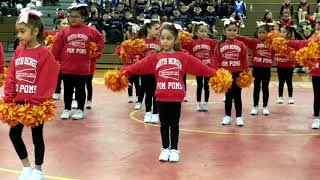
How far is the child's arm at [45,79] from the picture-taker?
208 inches

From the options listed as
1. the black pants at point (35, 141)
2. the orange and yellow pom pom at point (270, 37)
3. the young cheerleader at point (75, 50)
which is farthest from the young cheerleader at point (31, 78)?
the orange and yellow pom pom at point (270, 37)

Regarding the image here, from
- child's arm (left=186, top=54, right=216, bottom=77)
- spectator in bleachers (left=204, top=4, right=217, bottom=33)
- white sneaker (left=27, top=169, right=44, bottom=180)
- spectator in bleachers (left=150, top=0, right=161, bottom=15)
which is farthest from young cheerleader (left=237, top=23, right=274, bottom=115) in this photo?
spectator in bleachers (left=150, top=0, right=161, bottom=15)

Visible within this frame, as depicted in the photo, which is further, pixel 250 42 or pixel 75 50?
pixel 250 42

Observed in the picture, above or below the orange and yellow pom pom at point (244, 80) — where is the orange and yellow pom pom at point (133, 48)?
above

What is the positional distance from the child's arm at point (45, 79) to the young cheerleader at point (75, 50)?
355cm

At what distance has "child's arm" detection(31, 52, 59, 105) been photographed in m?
5.29

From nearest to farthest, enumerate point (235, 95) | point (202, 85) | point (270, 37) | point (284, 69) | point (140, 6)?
point (235, 95), point (270, 37), point (202, 85), point (284, 69), point (140, 6)

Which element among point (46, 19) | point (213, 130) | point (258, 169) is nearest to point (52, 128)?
point (213, 130)

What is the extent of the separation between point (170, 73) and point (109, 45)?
568 inches

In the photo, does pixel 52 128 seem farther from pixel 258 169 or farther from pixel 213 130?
pixel 258 169

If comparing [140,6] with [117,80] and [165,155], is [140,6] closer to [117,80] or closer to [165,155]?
[117,80]

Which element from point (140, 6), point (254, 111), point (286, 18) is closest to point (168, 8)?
point (140, 6)

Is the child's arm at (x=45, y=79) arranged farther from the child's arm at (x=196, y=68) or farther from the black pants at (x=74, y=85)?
the black pants at (x=74, y=85)

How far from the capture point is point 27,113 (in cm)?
515
